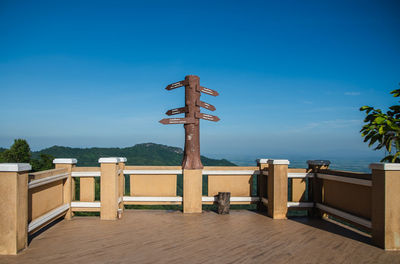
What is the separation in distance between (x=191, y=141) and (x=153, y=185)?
1520 mm

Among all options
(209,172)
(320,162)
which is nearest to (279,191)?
(320,162)

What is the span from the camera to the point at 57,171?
6.03m

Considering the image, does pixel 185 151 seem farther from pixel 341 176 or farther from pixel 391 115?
pixel 391 115

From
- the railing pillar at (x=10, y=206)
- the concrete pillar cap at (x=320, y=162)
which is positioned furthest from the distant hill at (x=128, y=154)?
the railing pillar at (x=10, y=206)

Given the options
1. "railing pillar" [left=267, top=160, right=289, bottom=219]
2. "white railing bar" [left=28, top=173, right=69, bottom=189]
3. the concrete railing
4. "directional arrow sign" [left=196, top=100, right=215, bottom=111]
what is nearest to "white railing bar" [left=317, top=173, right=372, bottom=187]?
the concrete railing

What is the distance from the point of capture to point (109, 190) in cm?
648

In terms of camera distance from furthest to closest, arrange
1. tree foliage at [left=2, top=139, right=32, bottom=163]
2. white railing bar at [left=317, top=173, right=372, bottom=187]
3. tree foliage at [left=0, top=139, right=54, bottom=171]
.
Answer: tree foliage at [left=2, top=139, right=32, bottom=163]
tree foliage at [left=0, top=139, right=54, bottom=171]
white railing bar at [left=317, top=173, right=372, bottom=187]

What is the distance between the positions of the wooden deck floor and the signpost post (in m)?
0.63

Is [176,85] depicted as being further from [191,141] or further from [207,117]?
[191,141]

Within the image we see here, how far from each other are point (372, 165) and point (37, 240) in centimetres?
588

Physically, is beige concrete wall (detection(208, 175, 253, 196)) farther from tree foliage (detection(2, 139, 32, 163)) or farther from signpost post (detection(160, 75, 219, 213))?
tree foliage (detection(2, 139, 32, 163))

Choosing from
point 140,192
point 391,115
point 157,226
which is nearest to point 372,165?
point 391,115

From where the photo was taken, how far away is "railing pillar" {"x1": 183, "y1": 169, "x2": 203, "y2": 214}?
7.21 m

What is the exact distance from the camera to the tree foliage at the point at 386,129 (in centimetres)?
669
